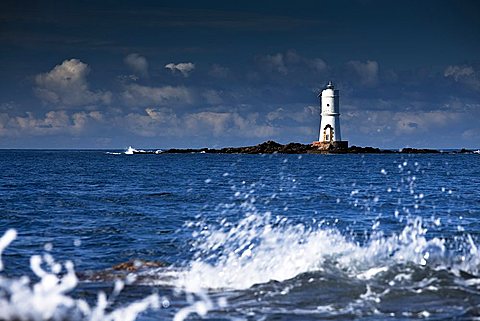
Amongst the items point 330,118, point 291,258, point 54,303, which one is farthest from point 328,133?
point 54,303

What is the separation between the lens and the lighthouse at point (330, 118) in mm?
105875

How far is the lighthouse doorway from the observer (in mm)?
108369

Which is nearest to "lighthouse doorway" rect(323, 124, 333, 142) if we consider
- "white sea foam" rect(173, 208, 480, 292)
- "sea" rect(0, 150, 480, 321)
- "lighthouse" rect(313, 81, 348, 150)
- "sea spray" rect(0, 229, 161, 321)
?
"lighthouse" rect(313, 81, 348, 150)

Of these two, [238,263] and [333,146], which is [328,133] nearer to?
[333,146]

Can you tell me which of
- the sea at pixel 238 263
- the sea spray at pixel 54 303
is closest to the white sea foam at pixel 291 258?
the sea at pixel 238 263

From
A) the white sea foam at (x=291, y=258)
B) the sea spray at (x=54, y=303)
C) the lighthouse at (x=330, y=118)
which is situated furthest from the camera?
the lighthouse at (x=330, y=118)

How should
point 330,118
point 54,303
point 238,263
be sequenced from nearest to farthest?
point 54,303, point 238,263, point 330,118

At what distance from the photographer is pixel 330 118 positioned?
106m

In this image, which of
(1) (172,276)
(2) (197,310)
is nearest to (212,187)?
(1) (172,276)

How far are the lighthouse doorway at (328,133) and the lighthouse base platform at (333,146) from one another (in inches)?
41.8

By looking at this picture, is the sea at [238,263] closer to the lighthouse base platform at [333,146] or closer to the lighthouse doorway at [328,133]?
the lighthouse doorway at [328,133]

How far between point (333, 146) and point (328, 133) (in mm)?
4246

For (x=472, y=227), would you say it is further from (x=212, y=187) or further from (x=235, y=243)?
(x=212, y=187)

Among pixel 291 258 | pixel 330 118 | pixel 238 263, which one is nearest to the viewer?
pixel 291 258
